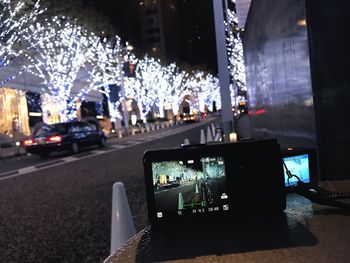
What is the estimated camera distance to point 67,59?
103 feet

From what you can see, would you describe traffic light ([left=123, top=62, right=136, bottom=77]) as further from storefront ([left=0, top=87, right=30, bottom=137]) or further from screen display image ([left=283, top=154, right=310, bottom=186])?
screen display image ([left=283, top=154, right=310, bottom=186])

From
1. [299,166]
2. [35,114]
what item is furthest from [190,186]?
[35,114]

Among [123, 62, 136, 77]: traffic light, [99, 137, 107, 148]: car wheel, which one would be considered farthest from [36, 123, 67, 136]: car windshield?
[123, 62, 136, 77]: traffic light

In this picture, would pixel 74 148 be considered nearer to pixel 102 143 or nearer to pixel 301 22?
pixel 102 143

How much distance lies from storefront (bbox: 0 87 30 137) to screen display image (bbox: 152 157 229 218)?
31427 millimetres

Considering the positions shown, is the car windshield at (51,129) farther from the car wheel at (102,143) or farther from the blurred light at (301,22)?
the blurred light at (301,22)

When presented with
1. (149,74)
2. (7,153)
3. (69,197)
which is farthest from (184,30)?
(69,197)

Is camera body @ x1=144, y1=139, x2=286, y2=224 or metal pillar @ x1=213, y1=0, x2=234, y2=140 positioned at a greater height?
metal pillar @ x1=213, y1=0, x2=234, y2=140

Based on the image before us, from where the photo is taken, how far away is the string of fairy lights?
71.9 feet

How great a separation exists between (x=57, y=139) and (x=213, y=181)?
1915 cm

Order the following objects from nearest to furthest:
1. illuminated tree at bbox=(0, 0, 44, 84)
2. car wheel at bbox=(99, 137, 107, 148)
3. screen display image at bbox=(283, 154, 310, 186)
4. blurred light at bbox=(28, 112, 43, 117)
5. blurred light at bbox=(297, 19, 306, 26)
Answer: screen display image at bbox=(283, 154, 310, 186) → blurred light at bbox=(297, 19, 306, 26) → illuminated tree at bbox=(0, 0, 44, 84) → car wheel at bbox=(99, 137, 107, 148) → blurred light at bbox=(28, 112, 43, 117)

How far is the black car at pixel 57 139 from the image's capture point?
66.4 feet

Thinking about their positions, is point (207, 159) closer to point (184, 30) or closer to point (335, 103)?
point (335, 103)

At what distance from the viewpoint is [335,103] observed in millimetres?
3998
